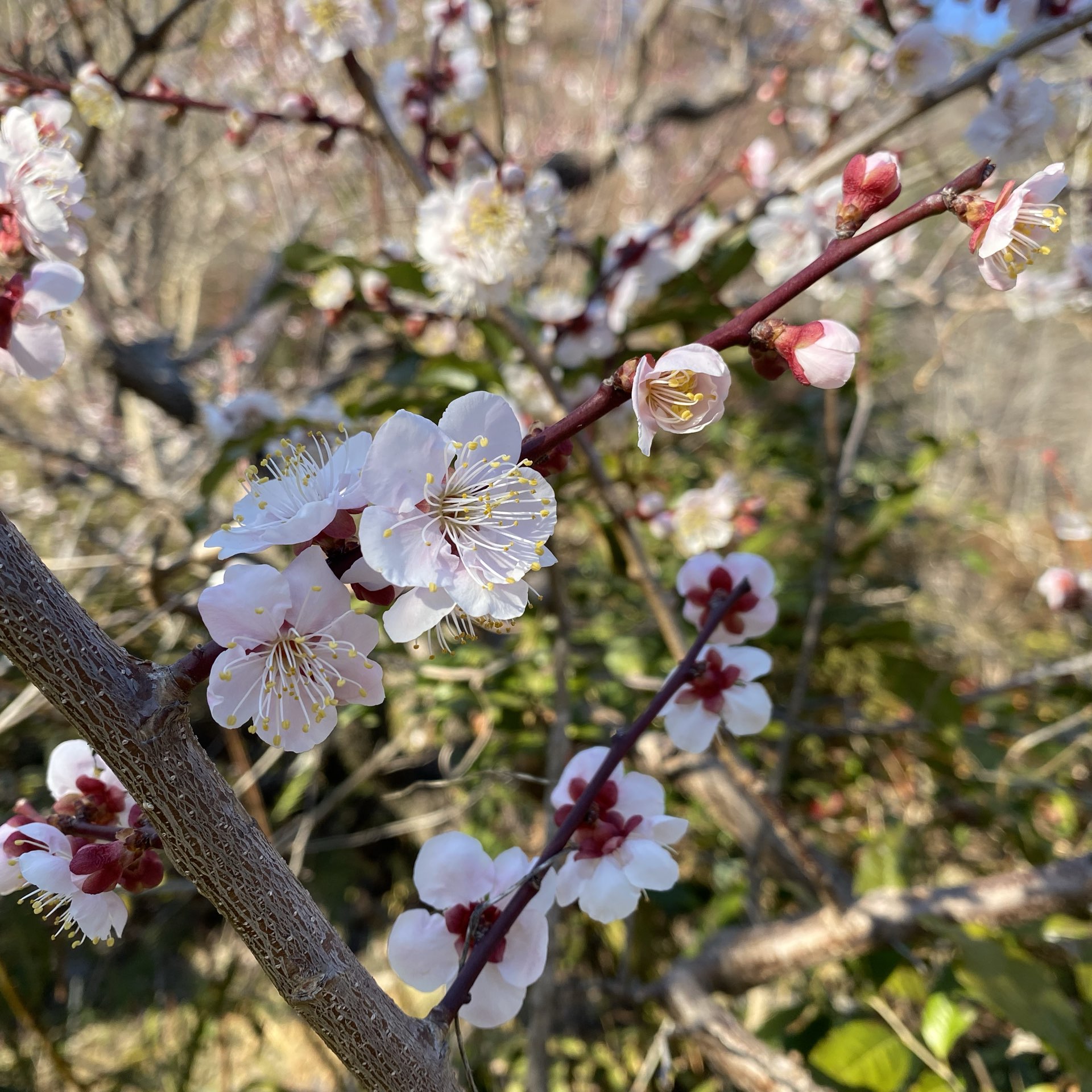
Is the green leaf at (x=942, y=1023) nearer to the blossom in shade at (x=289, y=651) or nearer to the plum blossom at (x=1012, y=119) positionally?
the blossom in shade at (x=289, y=651)

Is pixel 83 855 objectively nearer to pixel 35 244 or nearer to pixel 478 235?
pixel 35 244

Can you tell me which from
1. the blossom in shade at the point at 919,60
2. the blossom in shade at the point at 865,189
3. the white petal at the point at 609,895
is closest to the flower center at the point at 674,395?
the blossom in shade at the point at 865,189

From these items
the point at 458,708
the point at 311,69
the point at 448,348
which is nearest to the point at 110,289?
the point at 311,69

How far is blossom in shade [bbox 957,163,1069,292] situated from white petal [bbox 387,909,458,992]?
1.96 feet

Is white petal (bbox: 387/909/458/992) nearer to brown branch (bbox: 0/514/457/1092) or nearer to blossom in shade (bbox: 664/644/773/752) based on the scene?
brown branch (bbox: 0/514/457/1092)

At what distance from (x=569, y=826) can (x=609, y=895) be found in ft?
0.19

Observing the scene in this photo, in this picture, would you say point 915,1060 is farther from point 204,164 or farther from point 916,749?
point 204,164

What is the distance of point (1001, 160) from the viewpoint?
1.21m

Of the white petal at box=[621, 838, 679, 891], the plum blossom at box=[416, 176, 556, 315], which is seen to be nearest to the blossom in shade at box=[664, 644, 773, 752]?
the white petal at box=[621, 838, 679, 891]

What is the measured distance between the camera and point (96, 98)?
38.9 inches

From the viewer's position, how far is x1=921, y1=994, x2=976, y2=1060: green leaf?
0.83m

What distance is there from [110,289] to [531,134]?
2162mm

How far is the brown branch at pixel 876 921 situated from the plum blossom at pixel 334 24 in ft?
5.20

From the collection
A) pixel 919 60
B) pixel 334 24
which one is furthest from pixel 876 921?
pixel 334 24
